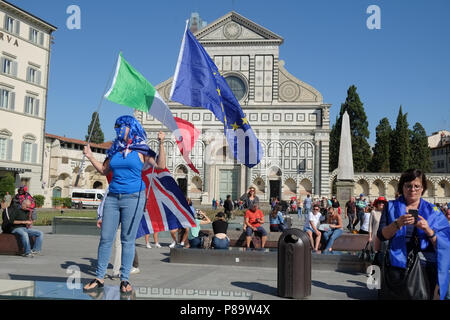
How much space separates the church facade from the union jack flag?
39.1 metres

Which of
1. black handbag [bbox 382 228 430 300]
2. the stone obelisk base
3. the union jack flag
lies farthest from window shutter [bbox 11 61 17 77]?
black handbag [bbox 382 228 430 300]

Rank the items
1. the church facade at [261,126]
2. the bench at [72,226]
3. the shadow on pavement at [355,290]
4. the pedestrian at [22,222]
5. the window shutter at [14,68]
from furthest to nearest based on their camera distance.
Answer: the church facade at [261,126] < the window shutter at [14,68] < the bench at [72,226] < the pedestrian at [22,222] < the shadow on pavement at [355,290]

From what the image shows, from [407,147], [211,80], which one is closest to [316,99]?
[407,147]

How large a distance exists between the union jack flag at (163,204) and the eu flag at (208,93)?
1469 mm

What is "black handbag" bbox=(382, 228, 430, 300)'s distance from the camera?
13.1ft

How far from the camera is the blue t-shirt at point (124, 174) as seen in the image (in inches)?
205

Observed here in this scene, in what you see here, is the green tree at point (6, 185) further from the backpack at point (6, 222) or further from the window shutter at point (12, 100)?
the backpack at point (6, 222)

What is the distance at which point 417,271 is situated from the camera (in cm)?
402

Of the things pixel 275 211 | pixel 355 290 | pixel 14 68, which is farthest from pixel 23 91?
pixel 355 290

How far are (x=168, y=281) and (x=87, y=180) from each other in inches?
1741

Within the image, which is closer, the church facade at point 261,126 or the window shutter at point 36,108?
the window shutter at point 36,108

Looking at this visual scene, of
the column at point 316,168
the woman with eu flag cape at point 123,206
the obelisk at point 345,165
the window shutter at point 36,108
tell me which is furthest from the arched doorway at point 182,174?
the woman with eu flag cape at point 123,206
